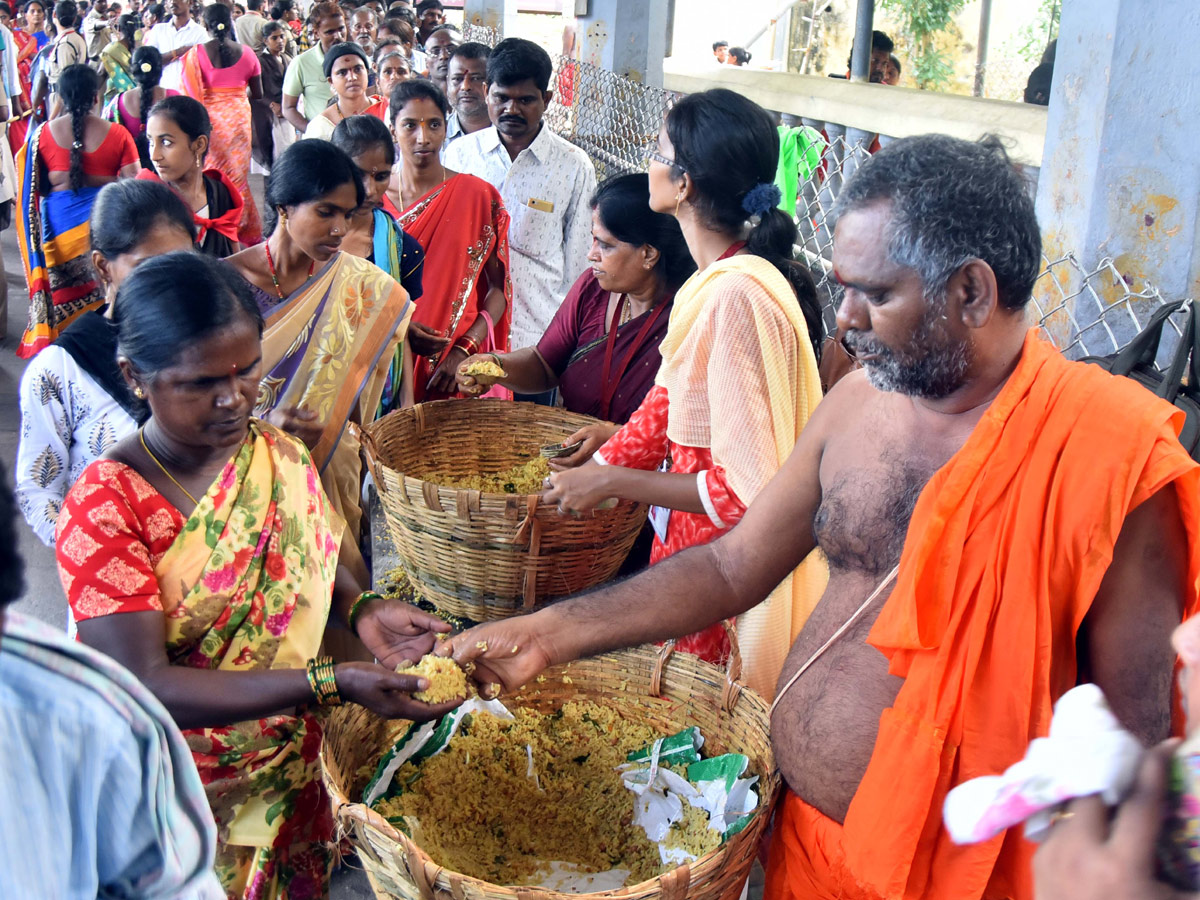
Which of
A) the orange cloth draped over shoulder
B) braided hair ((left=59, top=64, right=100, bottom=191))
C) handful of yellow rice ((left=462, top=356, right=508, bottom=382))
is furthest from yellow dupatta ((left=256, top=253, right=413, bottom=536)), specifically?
braided hair ((left=59, top=64, right=100, bottom=191))

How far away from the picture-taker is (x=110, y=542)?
1.90m

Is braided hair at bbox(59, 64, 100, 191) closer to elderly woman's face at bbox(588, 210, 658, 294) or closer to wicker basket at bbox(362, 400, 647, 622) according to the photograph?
wicker basket at bbox(362, 400, 647, 622)

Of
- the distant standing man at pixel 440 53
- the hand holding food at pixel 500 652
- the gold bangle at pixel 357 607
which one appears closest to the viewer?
the hand holding food at pixel 500 652

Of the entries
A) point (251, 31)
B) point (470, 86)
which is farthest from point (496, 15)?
point (470, 86)

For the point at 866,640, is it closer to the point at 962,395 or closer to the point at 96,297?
the point at 962,395

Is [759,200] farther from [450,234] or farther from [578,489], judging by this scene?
[450,234]

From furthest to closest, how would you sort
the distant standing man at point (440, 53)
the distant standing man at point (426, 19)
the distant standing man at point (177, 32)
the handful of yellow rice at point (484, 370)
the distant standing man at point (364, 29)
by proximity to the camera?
the distant standing man at point (426, 19), the distant standing man at point (364, 29), the distant standing man at point (177, 32), the distant standing man at point (440, 53), the handful of yellow rice at point (484, 370)

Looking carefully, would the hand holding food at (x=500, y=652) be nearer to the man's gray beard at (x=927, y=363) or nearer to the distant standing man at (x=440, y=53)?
the man's gray beard at (x=927, y=363)

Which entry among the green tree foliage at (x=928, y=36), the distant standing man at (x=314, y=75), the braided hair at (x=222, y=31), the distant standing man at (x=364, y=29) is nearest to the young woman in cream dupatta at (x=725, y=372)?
the distant standing man at (x=314, y=75)

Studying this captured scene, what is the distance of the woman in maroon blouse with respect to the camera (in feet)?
10.7

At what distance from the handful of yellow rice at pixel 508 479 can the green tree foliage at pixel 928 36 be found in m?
17.9

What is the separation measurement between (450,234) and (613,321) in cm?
139

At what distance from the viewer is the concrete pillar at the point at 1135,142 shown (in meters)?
2.83

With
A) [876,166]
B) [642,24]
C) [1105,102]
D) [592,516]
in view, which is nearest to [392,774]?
[592,516]
